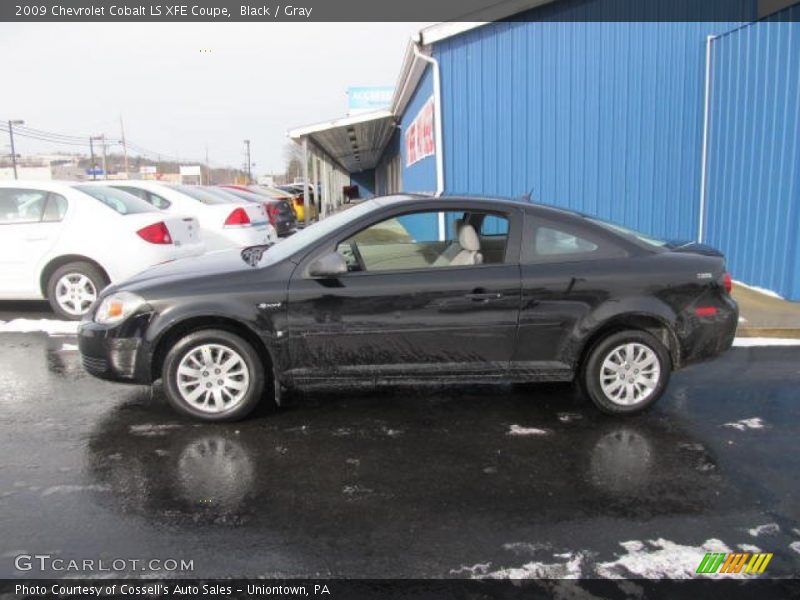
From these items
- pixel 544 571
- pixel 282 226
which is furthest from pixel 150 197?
pixel 544 571

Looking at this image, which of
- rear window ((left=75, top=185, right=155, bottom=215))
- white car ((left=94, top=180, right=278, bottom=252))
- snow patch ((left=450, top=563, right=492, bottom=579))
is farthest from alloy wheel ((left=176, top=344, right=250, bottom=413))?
white car ((left=94, top=180, right=278, bottom=252))

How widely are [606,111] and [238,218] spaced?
578 centimetres

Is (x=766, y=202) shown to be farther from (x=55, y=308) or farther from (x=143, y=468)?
(x=55, y=308)

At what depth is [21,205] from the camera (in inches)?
299

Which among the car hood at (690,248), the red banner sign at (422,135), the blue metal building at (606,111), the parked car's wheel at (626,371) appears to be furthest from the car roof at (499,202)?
the red banner sign at (422,135)

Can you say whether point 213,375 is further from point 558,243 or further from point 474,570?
point 558,243

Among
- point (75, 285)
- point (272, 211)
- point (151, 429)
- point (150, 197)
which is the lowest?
point (151, 429)

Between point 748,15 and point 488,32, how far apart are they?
369 cm

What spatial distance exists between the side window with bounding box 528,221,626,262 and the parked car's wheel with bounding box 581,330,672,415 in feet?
1.88

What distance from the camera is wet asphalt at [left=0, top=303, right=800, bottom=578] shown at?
116 inches

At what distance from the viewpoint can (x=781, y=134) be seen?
7.87m

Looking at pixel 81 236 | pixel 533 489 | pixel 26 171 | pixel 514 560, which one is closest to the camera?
pixel 514 560

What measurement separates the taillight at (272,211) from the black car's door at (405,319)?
29.5 ft

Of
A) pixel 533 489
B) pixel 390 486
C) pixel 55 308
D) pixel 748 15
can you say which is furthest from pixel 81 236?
pixel 748 15
